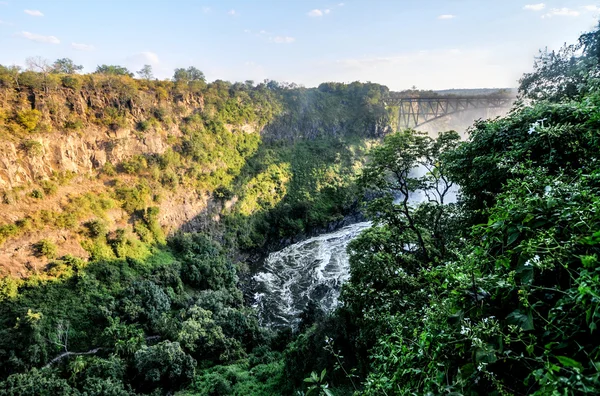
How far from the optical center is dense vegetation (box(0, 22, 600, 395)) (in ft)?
5.89

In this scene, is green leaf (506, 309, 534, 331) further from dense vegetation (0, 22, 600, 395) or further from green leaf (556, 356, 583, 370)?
green leaf (556, 356, 583, 370)

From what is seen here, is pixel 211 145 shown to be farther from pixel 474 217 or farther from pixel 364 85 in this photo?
pixel 364 85

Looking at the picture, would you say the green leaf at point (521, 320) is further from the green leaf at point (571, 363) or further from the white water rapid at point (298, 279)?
the white water rapid at point (298, 279)

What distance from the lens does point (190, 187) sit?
24.6 m

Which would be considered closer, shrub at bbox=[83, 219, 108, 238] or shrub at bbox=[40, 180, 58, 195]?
shrub at bbox=[40, 180, 58, 195]

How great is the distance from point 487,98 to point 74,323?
43.0m

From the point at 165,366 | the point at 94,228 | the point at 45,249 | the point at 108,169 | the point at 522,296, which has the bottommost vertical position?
the point at 165,366

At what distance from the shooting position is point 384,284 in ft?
28.4

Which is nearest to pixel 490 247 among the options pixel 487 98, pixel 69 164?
pixel 69 164

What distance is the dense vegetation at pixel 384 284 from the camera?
1.79 metres

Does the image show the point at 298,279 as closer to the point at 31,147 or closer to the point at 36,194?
the point at 36,194

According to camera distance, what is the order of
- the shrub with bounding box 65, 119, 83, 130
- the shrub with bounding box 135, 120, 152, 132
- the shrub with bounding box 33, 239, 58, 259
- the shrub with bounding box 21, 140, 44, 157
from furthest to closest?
the shrub with bounding box 135, 120, 152, 132 < the shrub with bounding box 65, 119, 83, 130 < the shrub with bounding box 21, 140, 44, 157 < the shrub with bounding box 33, 239, 58, 259

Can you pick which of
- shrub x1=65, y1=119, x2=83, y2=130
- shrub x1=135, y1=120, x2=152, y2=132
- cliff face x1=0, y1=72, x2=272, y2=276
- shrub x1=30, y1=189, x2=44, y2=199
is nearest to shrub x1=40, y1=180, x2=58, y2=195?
cliff face x1=0, y1=72, x2=272, y2=276

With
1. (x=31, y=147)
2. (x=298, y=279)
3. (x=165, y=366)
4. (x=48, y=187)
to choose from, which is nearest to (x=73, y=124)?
(x=31, y=147)
